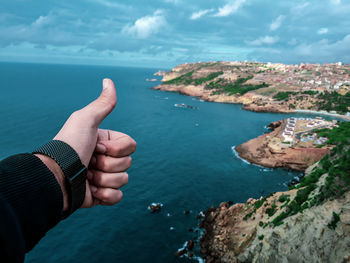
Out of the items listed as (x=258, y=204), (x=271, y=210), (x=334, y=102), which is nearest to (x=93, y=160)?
(x=271, y=210)

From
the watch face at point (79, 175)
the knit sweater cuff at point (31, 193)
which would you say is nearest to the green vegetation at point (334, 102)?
the watch face at point (79, 175)

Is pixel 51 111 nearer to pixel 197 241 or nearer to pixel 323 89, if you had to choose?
pixel 197 241

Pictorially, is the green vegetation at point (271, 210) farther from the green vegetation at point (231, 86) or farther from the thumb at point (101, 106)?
the green vegetation at point (231, 86)

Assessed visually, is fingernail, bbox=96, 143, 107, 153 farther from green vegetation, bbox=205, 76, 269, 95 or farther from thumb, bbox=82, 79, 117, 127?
green vegetation, bbox=205, 76, 269, 95

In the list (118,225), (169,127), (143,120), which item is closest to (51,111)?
(143,120)

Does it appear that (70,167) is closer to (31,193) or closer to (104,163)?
(31,193)

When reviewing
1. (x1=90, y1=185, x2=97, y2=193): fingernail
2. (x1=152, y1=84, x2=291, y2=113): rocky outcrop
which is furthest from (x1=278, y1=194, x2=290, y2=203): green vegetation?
(x1=152, y1=84, x2=291, y2=113): rocky outcrop
